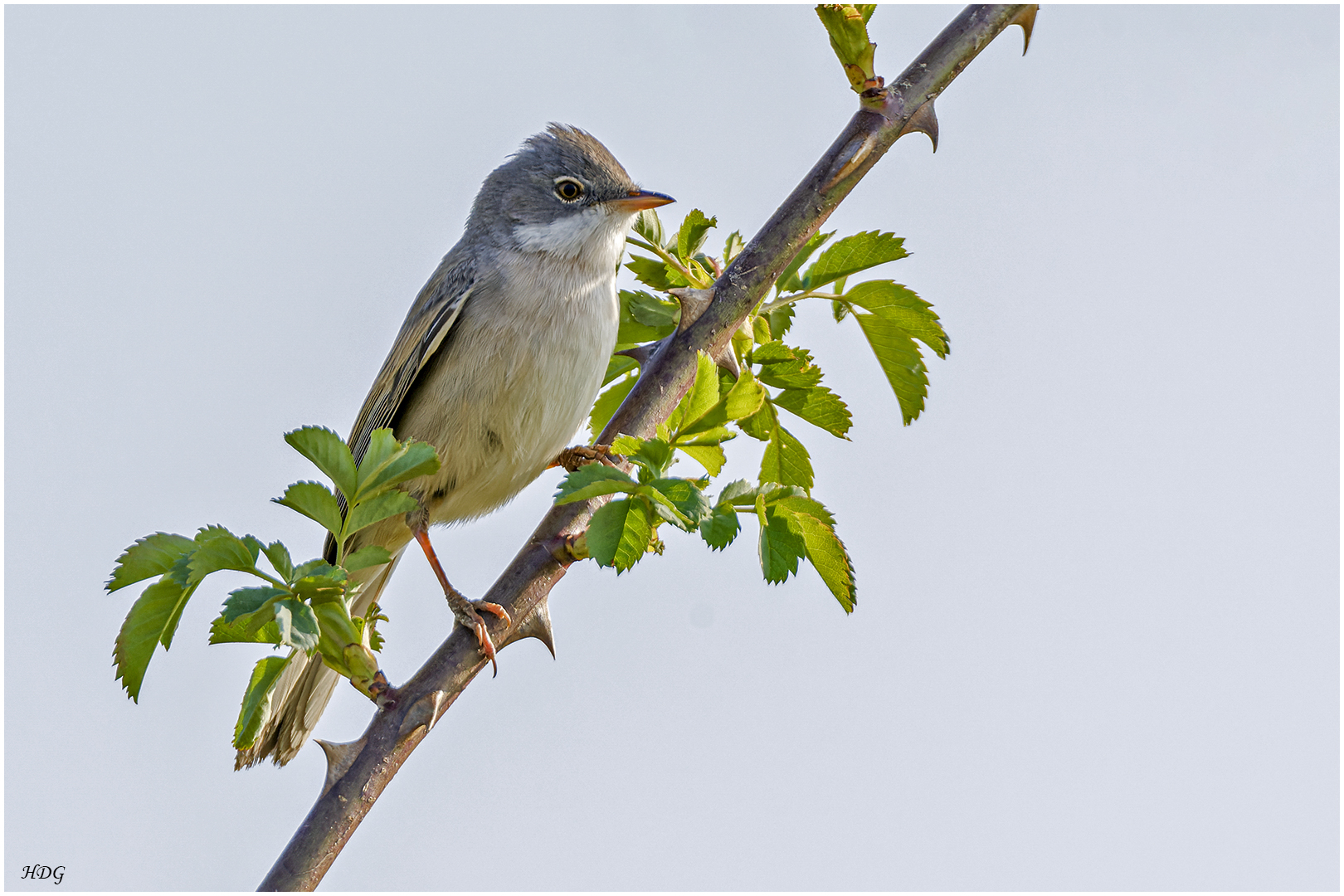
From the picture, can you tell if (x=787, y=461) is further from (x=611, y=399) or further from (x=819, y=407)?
(x=611, y=399)

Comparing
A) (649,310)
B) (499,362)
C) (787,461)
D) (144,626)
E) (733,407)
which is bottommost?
(144,626)

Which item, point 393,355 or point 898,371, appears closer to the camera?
point 898,371

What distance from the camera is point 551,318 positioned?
14.0ft

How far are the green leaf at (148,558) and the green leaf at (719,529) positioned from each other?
113 centimetres

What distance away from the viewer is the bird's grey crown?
190 inches

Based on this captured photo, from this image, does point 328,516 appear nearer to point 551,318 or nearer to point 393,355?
point 551,318

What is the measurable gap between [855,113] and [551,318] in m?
1.82

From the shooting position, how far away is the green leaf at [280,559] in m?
2.26

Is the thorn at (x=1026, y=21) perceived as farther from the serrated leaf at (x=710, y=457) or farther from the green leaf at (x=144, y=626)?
the green leaf at (x=144, y=626)

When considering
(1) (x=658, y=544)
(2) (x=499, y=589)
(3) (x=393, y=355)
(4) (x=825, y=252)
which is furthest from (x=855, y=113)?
(3) (x=393, y=355)

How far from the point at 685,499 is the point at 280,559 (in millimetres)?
864

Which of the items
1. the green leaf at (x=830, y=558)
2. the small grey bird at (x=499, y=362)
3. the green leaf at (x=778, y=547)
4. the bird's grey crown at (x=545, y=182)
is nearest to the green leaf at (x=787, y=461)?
the green leaf at (x=830, y=558)

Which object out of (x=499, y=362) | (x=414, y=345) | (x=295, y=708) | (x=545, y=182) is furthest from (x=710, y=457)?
(x=545, y=182)

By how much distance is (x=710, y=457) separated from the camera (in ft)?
8.32
